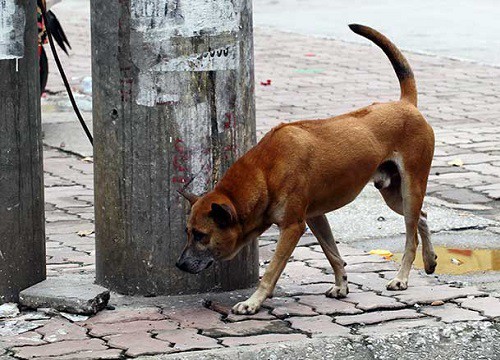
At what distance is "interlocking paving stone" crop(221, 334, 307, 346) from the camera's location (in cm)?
470

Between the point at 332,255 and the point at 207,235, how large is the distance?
737 millimetres

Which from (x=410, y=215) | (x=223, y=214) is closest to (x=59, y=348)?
(x=223, y=214)

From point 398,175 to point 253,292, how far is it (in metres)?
0.87

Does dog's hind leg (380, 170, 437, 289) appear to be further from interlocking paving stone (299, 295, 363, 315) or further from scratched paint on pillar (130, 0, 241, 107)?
scratched paint on pillar (130, 0, 241, 107)

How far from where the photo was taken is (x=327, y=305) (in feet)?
17.3

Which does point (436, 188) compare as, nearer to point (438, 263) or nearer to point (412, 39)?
point (438, 263)

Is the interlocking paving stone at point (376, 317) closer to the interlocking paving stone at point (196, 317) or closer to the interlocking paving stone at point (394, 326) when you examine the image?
the interlocking paving stone at point (394, 326)

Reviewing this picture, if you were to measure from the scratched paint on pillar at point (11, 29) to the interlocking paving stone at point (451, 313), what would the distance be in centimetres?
209

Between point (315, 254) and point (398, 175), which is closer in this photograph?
point (398, 175)

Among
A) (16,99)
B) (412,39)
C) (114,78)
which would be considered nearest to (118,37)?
(114,78)

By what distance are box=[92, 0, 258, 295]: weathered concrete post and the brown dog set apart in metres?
0.24

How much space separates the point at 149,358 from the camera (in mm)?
4539

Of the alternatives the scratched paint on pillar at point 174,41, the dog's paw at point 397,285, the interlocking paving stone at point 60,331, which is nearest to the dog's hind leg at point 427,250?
the dog's paw at point 397,285

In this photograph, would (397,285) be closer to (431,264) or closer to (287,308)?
(431,264)
